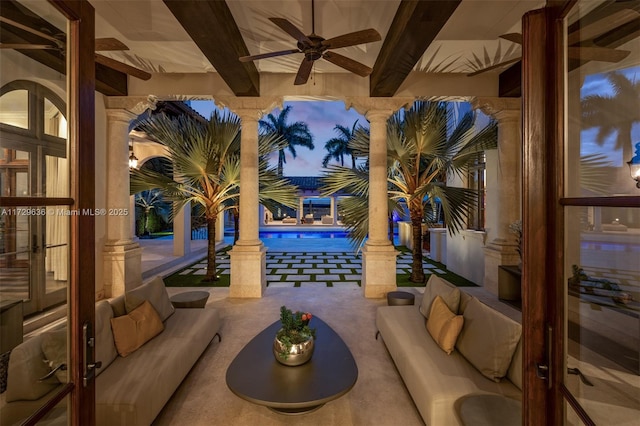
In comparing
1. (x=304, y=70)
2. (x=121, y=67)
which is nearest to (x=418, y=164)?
(x=304, y=70)

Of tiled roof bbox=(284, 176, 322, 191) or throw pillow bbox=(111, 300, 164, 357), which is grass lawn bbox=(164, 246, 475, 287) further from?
tiled roof bbox=(284, 176, 322, 191)

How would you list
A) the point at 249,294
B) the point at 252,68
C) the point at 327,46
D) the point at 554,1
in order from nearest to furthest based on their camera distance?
the point at 554,1
the point at 327,46
the point at 252,68
the point at 249,294

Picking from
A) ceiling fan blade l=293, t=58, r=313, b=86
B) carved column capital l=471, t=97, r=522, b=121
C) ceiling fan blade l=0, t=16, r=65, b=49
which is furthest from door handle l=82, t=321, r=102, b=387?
carved column capital l=471, t=97, r=522, b=121

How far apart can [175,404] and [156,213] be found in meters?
15.8

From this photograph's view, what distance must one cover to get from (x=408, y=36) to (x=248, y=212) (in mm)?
3768

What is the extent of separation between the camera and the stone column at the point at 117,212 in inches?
207

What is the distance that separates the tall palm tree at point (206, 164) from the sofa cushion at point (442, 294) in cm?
320

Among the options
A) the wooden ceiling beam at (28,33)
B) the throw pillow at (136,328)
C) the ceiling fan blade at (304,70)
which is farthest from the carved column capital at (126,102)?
the throw pillow at (136,328)

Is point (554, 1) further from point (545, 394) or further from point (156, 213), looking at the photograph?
point (156, 213)

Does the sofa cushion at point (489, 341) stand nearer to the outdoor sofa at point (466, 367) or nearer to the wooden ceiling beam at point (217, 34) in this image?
the outdoor sofa at point (466, 367)

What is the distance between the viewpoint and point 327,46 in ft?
9.98

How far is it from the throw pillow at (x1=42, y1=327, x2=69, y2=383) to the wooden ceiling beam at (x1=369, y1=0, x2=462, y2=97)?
370 cm

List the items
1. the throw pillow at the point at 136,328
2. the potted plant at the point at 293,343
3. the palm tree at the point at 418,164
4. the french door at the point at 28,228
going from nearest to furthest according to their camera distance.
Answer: the french door at the point at 28,228 < the potted plant at the point at 293,343 < the throw pillow at the point at 136,328 < the palm tree at the point at 418,164

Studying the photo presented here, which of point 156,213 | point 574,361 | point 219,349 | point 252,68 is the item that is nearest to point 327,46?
point 252,68
